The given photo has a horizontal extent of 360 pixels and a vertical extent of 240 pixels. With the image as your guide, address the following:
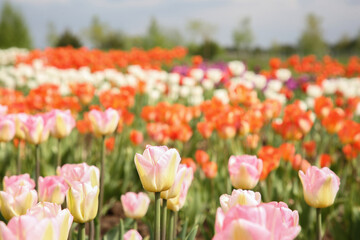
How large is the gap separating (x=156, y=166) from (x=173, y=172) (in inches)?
2.6

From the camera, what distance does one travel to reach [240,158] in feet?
6.06

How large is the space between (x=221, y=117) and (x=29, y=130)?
158 centimetres

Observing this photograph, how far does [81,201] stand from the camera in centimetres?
137

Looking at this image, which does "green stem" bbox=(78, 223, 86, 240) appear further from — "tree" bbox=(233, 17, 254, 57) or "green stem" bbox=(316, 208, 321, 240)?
"tree" bbox=(233, 17, 254, 57)

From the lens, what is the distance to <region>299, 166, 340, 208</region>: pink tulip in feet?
5.02

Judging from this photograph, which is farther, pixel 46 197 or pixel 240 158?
pixel 240 158

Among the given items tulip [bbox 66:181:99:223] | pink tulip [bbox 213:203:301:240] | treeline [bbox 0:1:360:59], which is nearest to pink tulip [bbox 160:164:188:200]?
tulip [bbox 66:181:99:223]

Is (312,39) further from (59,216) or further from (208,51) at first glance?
(59,216)

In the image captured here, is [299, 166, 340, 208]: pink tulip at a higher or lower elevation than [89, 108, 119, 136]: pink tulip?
lower

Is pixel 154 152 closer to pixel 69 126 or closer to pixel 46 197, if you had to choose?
pixel 46 197

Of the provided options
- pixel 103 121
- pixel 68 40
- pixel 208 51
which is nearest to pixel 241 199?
pixel 103 121

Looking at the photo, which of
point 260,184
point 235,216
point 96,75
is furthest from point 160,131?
point 96,75

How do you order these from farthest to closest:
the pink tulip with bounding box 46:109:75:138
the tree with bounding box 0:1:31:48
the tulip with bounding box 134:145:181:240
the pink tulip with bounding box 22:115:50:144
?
the tree with bounding box 0:1:31:48 → the pink tulip with bounding box 46:109:75:138 → the pink tulip with bounding box 22:115:50:144 → the tulip with bounding box 134:145:181:240

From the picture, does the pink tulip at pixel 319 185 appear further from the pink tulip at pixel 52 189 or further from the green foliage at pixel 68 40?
the green foliage at pixel 68 40
